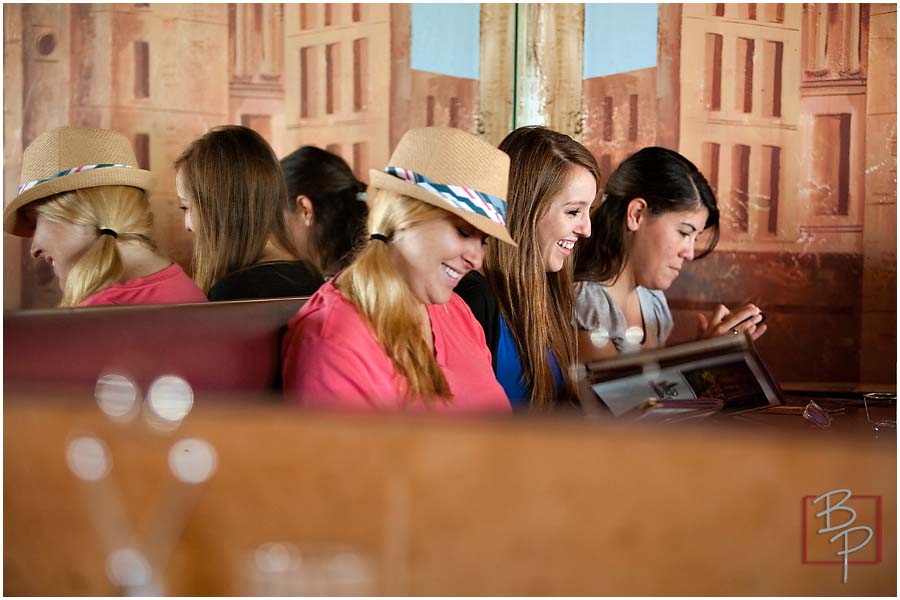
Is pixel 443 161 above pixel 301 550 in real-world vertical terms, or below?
above

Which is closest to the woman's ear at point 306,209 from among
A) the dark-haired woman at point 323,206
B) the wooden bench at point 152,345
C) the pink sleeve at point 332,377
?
the dark-haired woman at point 323,206

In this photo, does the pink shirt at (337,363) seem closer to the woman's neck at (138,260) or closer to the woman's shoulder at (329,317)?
the woman's shoulder at (329,317)

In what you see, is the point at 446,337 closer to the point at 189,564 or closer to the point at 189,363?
the point at 189,363

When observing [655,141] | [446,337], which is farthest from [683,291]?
[446,337]

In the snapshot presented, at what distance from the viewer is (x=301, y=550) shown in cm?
50

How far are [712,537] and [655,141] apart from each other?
3.08 metres

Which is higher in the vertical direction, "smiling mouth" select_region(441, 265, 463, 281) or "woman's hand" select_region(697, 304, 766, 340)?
"smiling mouth" select_region(441, 265, 463, 281)

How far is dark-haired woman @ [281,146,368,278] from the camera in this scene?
127 inches

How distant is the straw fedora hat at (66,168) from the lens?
6.59 ft

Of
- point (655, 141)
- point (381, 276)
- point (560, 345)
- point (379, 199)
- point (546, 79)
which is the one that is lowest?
point (560, 345)

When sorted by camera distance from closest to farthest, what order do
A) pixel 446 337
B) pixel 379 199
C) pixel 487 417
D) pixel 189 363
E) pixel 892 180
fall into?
pixel 487 417 → pixel 189 363 → pixel 379 199 → pixel 446 337 → pixel 892 180

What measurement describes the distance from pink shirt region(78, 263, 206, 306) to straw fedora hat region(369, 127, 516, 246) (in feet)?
1.63

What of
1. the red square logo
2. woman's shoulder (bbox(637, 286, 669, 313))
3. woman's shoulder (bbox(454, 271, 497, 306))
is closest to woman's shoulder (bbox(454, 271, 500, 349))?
woman's shoulder (bbox(454, 271, 497, 306))

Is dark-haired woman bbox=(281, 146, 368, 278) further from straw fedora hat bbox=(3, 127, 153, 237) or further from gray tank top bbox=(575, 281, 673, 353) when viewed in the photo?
straw fedora hat bbox=(3, 127, 153, 237)
